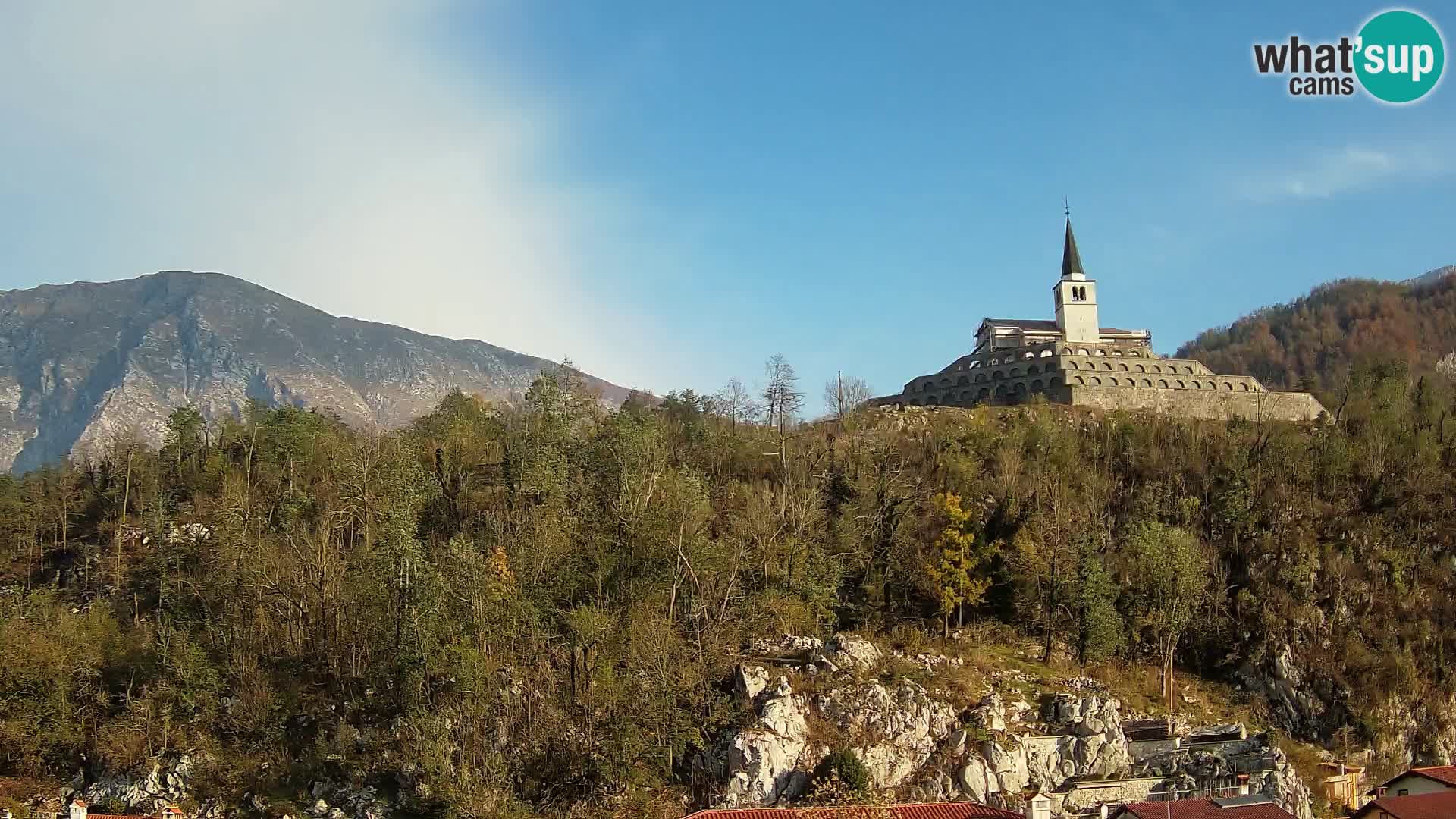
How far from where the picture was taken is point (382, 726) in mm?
41906

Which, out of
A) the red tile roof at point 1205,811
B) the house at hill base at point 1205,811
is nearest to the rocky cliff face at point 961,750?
the house at hill base at point 1205,811

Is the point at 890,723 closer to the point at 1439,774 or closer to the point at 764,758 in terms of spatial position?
the point at 764,758

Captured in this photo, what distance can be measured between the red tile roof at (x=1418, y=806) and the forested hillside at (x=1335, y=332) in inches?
3586

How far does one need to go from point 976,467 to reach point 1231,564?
11519 mm

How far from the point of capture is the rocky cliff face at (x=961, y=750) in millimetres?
39750

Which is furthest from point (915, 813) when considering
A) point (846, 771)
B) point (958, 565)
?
point (958, 565)

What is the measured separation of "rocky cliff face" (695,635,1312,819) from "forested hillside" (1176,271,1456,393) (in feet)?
284

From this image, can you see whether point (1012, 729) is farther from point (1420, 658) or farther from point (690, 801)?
point (1420, 658)

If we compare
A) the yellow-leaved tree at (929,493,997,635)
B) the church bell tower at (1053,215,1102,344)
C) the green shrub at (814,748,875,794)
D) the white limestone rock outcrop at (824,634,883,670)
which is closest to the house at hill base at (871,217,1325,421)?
the church bell tower at (1053,215,1102,344)

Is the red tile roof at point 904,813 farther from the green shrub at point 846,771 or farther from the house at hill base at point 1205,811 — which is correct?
the green shrub at point 846,771

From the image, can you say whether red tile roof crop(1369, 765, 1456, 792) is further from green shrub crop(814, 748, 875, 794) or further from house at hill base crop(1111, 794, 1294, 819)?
green shrub crop(814, 748, 875, 794)

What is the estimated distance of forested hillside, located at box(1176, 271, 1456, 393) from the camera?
132 meters

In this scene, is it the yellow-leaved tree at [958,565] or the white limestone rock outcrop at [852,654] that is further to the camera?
the yellow-leaved tree at [958,565]

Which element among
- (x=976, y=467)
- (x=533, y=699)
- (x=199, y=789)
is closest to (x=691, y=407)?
(x=976, y=467)
